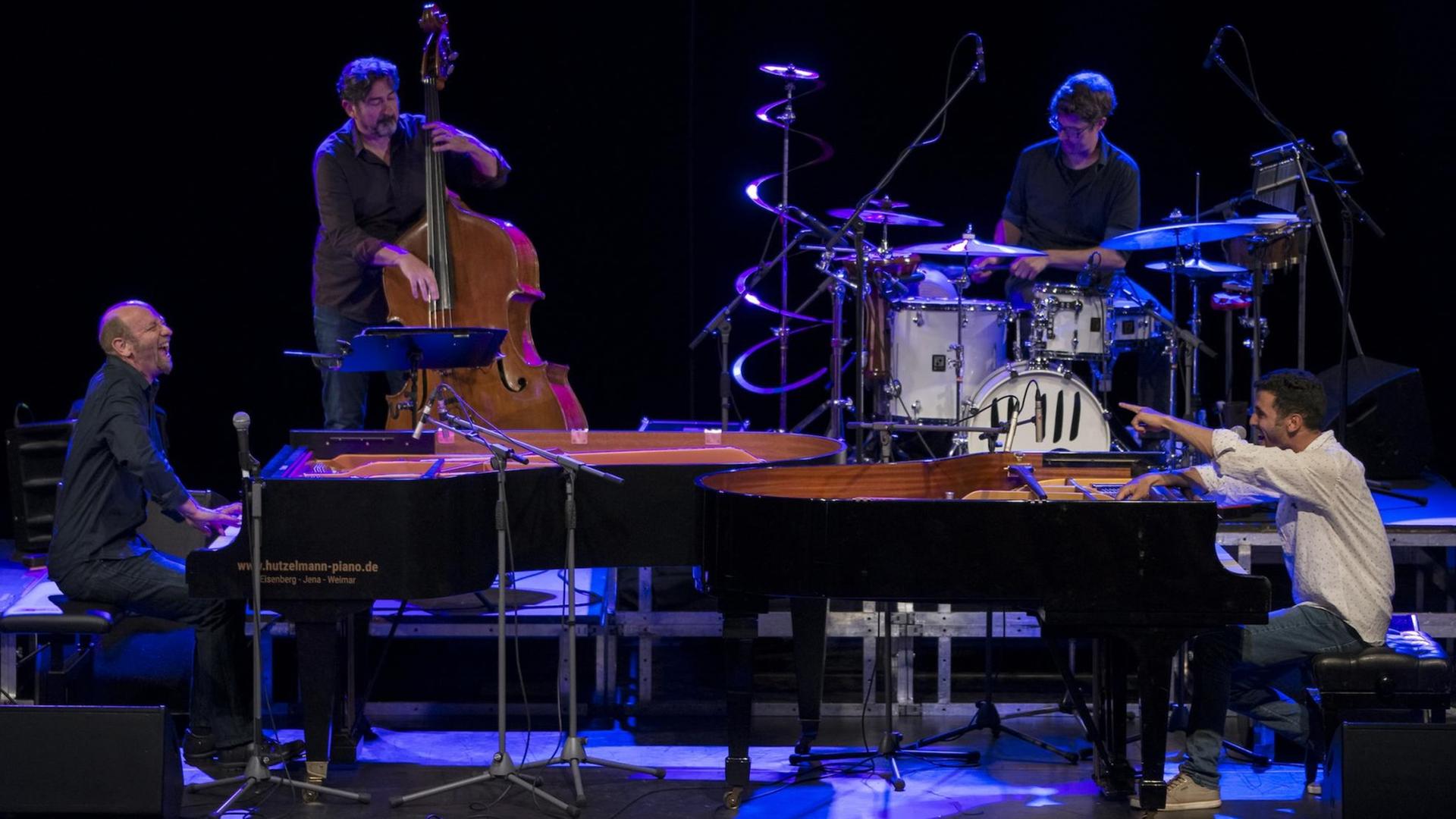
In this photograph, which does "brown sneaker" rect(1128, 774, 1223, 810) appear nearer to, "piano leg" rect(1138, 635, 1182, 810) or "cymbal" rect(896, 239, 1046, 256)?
"piano leg" rect(1138, 635, 1182, 810)

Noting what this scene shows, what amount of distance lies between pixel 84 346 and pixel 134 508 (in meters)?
3.22

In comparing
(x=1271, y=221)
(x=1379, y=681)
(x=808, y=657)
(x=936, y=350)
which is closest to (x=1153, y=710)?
(x=1379, y=681)

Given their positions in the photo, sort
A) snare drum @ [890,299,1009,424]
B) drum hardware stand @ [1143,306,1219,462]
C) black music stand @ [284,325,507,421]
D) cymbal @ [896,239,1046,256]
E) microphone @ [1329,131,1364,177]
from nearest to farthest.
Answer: black music stand @ [284,325,507,421], microphone @ [1329,131,1364,177], cymbal @ [896,239,1046,256], drum hardware stand @ [1143,306,1219,462], snare drum @ [890,299,1009,424]

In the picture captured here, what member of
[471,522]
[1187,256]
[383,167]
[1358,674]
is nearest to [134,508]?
[471,522]

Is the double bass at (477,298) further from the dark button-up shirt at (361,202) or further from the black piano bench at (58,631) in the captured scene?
the black piano bench at (58,631)

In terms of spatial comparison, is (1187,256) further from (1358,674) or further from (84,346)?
(84,346)

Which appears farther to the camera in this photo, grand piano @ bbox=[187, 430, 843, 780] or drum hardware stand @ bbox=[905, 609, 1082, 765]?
drum hardware stand @ bbox=[905, 609, 1082, 765]

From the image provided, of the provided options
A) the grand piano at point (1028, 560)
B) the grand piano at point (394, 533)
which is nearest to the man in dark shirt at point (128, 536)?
the grand piano at point (394, 533)

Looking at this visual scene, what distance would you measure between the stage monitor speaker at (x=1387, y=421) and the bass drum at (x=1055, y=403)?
114 centimetres

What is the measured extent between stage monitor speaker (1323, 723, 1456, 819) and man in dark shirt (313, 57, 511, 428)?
397 cm

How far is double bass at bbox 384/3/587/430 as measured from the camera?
6258mm

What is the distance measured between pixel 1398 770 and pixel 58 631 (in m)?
4.40

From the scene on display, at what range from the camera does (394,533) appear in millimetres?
Answer: 4875

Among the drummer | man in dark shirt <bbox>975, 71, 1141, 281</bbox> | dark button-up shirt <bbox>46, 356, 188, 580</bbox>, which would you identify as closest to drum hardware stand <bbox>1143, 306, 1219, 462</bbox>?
the drummer
